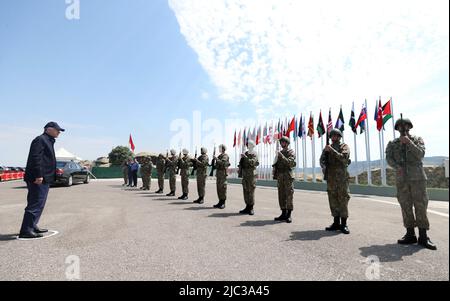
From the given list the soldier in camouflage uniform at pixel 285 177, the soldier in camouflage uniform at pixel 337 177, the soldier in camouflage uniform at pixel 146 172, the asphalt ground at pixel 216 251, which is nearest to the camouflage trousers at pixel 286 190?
the soldier in camouflage uniform at pixel 285 177

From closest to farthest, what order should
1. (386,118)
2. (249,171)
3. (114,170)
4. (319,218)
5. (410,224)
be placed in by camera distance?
(410,224) → (319,218) → (249,171) → (386,118) → (114,170)

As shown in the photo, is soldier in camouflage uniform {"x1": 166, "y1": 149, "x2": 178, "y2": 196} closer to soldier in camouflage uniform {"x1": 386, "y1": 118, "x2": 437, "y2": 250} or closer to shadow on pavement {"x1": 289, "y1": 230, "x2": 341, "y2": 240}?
shadow on pavement {"x1": 289, "y1": 230, "x2": 341, "y2": 240}

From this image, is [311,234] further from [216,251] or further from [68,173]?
[68,173]

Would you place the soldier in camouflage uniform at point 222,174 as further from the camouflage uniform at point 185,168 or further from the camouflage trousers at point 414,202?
the camouflage trousers at point 414,202

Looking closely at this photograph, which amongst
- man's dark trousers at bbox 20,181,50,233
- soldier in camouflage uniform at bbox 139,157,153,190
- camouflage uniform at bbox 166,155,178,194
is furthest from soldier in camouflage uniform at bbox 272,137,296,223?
soldier in camouflage uniform at bbox 139,157,153,190

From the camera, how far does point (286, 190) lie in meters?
6.97

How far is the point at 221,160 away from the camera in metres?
9.23

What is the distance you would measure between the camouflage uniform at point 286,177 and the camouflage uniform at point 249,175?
3.72 feet

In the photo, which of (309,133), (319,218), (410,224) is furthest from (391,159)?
(309,133)

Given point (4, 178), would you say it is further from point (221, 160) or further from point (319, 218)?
point (319, 218)

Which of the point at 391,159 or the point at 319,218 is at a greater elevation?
the point at 391,159

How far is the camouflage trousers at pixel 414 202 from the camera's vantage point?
179 inches

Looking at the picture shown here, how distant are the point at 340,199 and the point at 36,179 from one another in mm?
5776
